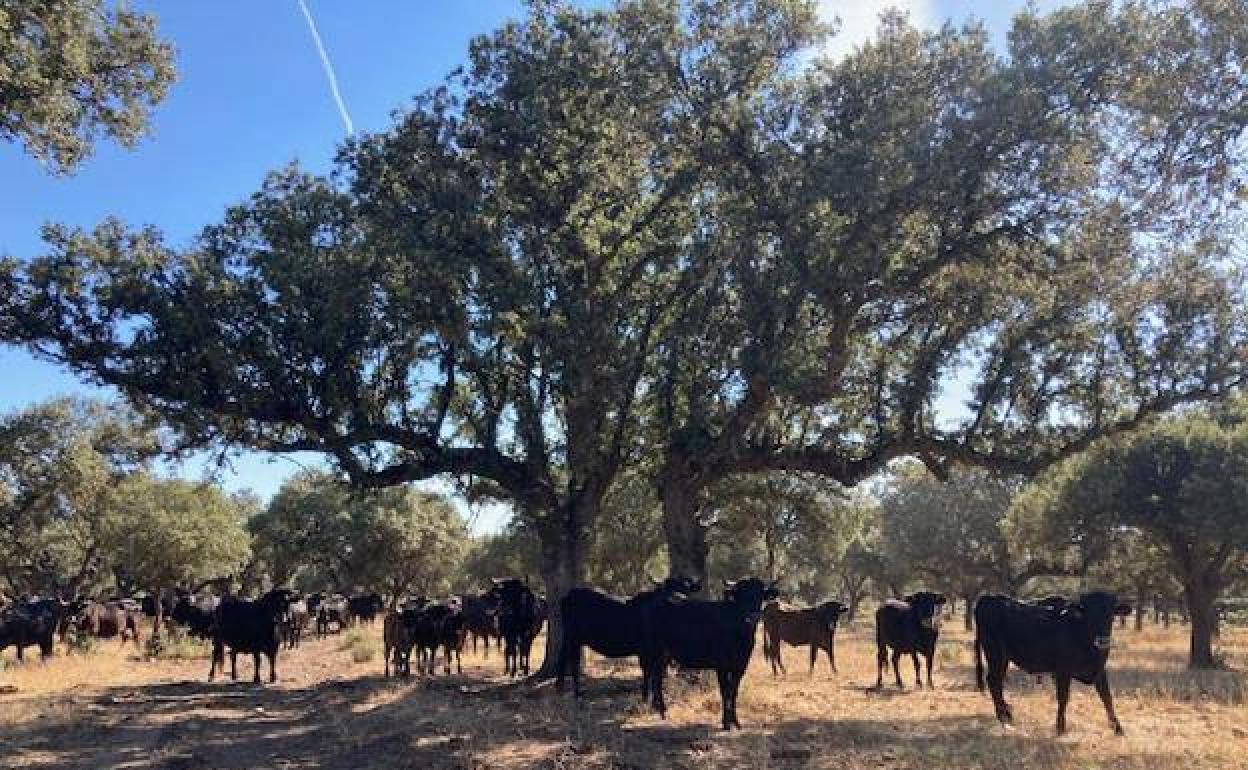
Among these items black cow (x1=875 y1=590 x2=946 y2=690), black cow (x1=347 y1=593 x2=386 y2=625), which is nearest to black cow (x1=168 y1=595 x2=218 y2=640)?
black cow (x1=347 y1=593 x2=386 y2=625)

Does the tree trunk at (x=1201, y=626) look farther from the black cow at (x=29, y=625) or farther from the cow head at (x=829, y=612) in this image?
the black cow at (x=29, y=625)

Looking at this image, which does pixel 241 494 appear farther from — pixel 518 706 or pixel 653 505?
pixel 518 706

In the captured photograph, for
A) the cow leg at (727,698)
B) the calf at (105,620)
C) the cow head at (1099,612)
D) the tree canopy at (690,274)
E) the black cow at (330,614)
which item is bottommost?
the black cow at (330,614)

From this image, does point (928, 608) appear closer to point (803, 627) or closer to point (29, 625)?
point (803, 627)

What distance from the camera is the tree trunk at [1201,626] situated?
2994 centimetres

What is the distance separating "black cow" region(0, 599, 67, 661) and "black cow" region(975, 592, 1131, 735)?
2312cm

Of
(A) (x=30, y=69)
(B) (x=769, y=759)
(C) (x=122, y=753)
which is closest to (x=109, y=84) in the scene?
(A) (x=30, y=69)

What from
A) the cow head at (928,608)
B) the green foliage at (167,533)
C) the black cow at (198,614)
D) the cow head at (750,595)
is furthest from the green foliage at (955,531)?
the cow head at (750,595)

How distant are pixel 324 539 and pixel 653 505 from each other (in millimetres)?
31223

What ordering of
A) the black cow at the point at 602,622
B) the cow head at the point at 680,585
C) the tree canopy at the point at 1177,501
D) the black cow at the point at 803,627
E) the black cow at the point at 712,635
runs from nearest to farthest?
the black cow at the point at 712,635 → the cow head at the point at 680,585 → the black cow at the point at 602,622 → the black cow at the point at 803,627 → the tree canopy at the point at 1177,501

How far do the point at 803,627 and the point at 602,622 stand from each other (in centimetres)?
887

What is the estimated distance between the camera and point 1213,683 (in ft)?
70.2

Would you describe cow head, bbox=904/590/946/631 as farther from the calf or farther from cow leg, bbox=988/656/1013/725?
the calf

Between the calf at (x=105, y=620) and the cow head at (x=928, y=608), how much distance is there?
27.0 metres
